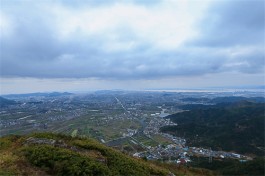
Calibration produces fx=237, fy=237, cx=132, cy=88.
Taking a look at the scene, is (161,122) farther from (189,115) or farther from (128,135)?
(128,135)

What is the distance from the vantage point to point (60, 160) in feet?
37.2

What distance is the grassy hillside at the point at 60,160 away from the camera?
1065cm

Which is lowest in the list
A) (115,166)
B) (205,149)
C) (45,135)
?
(205,149)

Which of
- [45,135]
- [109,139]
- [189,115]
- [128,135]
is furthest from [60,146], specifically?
[189,115]

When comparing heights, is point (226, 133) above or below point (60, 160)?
below

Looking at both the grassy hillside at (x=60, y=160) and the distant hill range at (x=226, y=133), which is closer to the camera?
the grassy hillside at (x=60, y=160)

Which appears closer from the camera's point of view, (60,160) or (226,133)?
(60,160)

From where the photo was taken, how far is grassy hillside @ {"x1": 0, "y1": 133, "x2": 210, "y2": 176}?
1065 centimetres

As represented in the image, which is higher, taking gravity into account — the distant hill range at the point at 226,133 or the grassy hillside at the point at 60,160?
the grassy hillside at the point at 60,160

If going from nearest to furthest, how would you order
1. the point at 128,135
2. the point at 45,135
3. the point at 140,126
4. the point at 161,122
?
the point at 45,135 → the point at 128,135 → the point at 140,126 → the point at 161,122

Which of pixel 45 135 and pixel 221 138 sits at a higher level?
pixel 45 135

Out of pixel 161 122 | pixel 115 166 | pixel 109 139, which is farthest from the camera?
pixel 161 122

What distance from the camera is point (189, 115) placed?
11119 cm

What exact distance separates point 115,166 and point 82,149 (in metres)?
2.58
